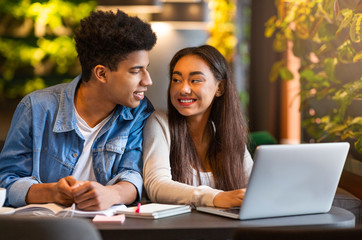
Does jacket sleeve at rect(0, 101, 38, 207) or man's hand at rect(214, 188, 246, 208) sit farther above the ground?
jacket sleeve at rect(0, 101, 38, 207)

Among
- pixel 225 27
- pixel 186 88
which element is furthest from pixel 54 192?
pixel 225 27

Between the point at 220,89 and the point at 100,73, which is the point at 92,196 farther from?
the point at 220,89

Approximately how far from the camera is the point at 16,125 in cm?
209

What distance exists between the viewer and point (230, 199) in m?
1.74

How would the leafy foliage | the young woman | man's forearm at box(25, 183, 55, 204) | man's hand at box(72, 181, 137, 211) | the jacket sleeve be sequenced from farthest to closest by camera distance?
the leafy foliage
the young woman
the jacket sleeve
man's forearm at box(25, 183, 55, 204)
man's hand at box(72, 181, 137, 211)

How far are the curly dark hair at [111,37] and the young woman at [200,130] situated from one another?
258 mm

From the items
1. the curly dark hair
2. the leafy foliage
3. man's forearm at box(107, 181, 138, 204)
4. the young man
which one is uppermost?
the leafy foliage

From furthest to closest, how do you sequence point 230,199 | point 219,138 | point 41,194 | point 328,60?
point 328,60 → point 219,138 → point 41,194 → point 230,199

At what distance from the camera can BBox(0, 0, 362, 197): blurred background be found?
8.33ft

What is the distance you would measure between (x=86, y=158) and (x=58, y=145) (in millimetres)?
128

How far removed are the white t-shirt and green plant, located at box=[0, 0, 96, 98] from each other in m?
4.64

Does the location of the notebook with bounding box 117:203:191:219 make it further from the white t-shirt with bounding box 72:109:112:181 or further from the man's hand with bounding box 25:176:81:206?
the white t-shirt with bounding box 72:109:112:181

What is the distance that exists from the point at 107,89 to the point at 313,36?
50.9 inches

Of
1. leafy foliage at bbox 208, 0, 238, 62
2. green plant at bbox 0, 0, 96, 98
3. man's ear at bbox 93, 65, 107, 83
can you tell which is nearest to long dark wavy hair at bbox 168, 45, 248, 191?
man's ear at bbox 93, 65, 107, 83
